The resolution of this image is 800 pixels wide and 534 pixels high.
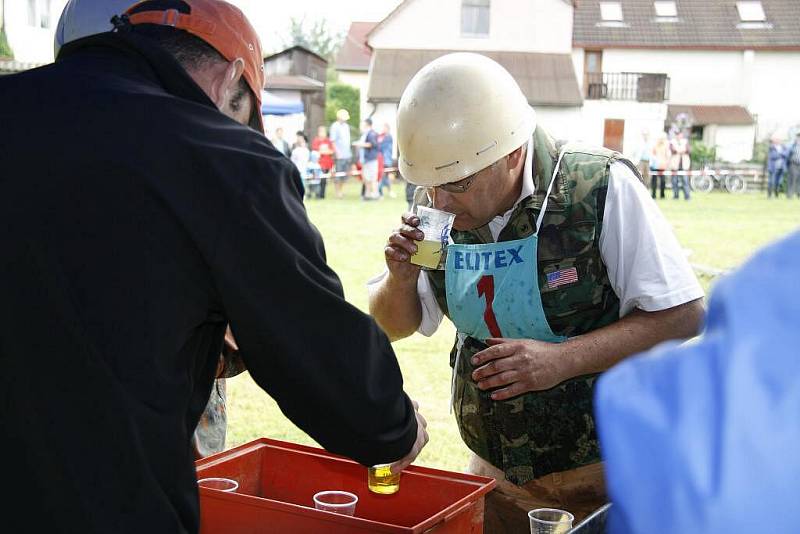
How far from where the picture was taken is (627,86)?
4391cm

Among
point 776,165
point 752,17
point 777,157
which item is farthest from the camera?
point 752,17

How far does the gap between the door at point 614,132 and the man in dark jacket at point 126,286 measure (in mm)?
41668

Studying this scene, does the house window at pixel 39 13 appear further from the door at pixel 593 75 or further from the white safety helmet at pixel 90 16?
the white safety helmet at pixel 90 16

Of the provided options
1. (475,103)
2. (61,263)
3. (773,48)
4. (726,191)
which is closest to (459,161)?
(475,103)

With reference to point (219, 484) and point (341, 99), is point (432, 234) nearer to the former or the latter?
point (219, 484)

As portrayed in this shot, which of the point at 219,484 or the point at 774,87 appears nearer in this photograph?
the point at 219,484

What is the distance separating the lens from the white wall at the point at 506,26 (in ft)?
123

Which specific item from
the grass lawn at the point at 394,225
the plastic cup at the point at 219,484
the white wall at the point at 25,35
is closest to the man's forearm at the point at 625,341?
the grass lawn at the point at 394,225

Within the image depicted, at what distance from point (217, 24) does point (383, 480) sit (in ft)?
3.52

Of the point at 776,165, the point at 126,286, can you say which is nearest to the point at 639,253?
the point at 126,286

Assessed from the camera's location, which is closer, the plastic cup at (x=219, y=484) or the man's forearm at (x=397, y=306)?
the plastic cup at (x=219, y=484)

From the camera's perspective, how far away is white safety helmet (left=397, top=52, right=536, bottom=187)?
8.79ft

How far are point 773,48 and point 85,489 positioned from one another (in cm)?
4888

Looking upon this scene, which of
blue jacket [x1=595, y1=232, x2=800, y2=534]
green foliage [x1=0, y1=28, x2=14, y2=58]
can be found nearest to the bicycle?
green foliage [x1=0, y1=28, x2=14, y2=58]
